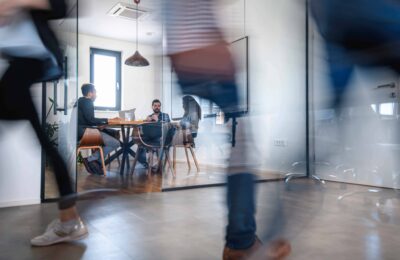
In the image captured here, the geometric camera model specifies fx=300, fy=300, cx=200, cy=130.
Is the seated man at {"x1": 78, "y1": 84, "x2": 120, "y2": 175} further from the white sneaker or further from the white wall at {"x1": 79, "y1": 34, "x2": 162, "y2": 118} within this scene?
the white sneaker

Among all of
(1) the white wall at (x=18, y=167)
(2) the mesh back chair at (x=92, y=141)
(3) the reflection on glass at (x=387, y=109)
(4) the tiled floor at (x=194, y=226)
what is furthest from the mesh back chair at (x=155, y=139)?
(3) the reflection on glass at (x=387, y=109)

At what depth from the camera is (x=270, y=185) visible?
3.31m

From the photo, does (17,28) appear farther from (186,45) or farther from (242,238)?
(242,238)

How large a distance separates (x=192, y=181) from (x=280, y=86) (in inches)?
70.1

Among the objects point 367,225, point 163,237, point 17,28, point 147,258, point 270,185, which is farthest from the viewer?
point 270,185

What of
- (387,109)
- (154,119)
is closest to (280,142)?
(387,109)

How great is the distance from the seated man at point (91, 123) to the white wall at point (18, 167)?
1688 millimetres

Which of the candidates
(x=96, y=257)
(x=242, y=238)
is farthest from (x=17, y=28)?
(x=242, y=238)

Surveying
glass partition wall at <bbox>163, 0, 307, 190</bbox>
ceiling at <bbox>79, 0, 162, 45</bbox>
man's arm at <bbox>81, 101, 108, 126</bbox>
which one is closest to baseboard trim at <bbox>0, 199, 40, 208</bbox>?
glass partition wall at <bbox>163, 0, 307, 190</bbox>

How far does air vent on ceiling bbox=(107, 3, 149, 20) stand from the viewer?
516 cm

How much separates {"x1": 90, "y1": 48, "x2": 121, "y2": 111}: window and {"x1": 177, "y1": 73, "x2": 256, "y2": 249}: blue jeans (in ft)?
19.7

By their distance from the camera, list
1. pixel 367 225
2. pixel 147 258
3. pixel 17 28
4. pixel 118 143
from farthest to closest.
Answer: pixel 118 143 < pixel 367 225 < pixel 147 258 < pixel 17 28

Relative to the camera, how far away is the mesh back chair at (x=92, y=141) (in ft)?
13.4

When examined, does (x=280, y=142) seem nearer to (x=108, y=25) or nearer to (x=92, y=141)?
(x=92, y=141)
